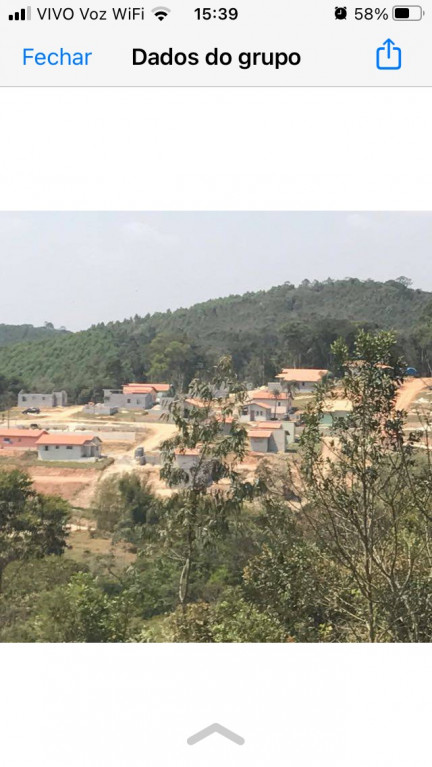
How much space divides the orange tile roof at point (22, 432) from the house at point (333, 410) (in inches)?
47.3

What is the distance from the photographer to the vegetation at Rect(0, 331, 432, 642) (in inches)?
125

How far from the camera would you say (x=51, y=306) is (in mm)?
3244

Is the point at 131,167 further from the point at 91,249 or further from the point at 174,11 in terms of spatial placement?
the point at 91,249

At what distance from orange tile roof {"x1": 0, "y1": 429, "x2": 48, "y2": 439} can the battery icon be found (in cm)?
216

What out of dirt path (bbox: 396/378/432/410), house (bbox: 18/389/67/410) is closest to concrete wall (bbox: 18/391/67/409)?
house (bbox: 18/389/67/410)

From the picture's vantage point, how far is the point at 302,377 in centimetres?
325

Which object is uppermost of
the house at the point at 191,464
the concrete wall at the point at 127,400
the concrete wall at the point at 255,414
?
the concrete wall at the point at 127,400

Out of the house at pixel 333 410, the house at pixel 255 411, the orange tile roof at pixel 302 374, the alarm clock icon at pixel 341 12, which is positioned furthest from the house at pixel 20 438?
the alarm clock icon at pixel 341 12

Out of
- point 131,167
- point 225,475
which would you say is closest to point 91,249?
point 131,167

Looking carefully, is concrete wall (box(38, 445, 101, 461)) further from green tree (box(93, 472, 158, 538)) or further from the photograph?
green tree (box(93, 472, 158, 538))

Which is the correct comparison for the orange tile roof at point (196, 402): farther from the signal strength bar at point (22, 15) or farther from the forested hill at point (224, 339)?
the signal strength bar at point (22, 15)

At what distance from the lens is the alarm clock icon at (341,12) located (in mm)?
1911

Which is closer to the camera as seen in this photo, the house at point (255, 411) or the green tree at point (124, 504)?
the house at point (255, 411)
